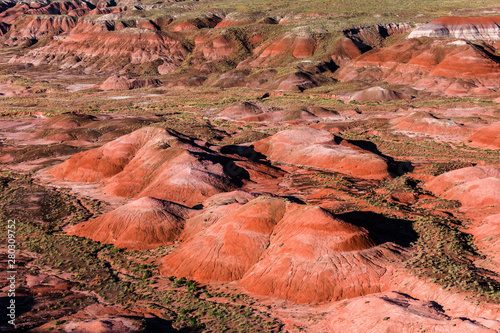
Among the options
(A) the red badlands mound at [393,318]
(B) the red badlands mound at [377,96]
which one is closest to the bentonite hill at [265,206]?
(A) the red badlands mound at [393,318]

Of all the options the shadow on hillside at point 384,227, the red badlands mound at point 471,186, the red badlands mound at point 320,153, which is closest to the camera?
the shadow on hillside at point 384,227

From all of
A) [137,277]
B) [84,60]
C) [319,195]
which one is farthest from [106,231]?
[84,60]

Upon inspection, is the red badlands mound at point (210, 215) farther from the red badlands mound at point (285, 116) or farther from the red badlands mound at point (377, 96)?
the red badlands mound at point (377, 96)

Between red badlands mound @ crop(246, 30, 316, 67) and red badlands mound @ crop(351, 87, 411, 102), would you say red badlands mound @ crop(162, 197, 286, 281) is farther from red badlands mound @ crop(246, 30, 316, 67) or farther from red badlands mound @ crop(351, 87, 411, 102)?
red badlands mound @ crop(246, 30, 316, 67)

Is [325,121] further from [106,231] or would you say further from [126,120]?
[106,231]

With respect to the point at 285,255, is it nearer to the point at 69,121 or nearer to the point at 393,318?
the point at 393,318

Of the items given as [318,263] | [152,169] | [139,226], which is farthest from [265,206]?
[152,169]
